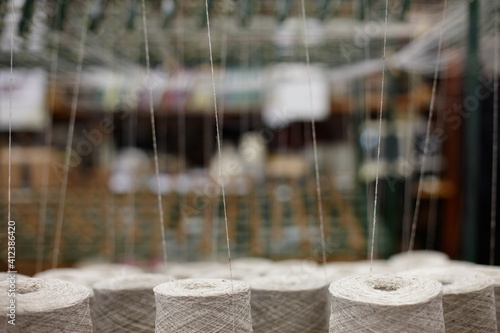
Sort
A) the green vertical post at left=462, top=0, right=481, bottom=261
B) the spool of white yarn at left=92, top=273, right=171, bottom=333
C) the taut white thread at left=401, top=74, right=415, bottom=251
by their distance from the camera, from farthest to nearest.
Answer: the taut white thread at left=401, top=74, right=415, bottom=251, the green vertical post at left=462, top=0, right=481, bottom=261, the spool of white yarn at left=92, top=273, right=171, bottom=333

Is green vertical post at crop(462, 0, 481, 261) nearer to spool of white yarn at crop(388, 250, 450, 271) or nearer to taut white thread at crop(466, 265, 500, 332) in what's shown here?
spool of white yarn at crop(388, 250, 450, 271)

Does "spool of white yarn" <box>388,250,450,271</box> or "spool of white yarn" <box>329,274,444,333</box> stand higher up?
"spool of white yarn" <box>329,274,444,333</box>

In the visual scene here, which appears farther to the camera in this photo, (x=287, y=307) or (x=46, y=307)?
(x=287, y=307)

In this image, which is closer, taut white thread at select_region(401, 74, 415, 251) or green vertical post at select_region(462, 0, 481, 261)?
green vertical post at select_region(462, 0, 481, 261)

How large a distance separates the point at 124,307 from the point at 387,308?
0.94 m

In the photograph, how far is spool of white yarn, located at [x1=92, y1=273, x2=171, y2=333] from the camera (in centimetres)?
197

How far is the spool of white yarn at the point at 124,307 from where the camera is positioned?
6.47ft

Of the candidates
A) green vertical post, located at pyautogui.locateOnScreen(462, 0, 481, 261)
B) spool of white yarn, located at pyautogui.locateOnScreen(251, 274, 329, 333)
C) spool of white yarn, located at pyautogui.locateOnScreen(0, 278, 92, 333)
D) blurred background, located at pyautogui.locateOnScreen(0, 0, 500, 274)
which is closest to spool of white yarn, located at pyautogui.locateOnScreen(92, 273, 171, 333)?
spool of white yarn, located at pyautogui.locateOnScreen(0, 278, 92, 333)

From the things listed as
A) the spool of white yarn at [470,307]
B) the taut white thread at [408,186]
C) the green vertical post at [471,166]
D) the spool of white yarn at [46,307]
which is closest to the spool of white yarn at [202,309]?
the spool of white yarn at [46,307]

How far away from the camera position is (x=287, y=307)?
6.52 ft

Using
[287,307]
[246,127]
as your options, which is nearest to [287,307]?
[287,307]

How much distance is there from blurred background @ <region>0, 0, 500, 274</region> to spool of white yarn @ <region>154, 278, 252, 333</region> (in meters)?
1.34

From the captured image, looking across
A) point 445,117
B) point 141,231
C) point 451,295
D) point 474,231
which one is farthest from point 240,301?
point 445,117

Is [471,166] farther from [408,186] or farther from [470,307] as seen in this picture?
[470,307]
